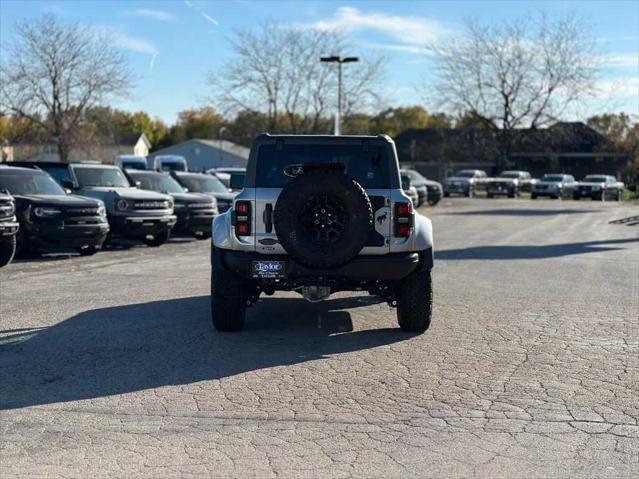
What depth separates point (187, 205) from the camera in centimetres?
2142

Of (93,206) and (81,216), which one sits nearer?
(81,216)

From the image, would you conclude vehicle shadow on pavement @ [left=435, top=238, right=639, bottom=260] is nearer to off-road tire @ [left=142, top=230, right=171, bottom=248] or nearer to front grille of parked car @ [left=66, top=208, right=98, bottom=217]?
off-road tire @ [left=142, top=230, right=171, bottom=248]

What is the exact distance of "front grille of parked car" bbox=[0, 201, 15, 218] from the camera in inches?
561

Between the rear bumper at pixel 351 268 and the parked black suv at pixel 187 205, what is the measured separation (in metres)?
13.0

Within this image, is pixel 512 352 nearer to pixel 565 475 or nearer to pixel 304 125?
pixel 565 475

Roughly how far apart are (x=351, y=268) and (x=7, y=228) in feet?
26.3

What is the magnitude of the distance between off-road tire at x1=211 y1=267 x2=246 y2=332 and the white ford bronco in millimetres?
10

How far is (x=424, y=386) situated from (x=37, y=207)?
11154 mm

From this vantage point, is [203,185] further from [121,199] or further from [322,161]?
[322,161]

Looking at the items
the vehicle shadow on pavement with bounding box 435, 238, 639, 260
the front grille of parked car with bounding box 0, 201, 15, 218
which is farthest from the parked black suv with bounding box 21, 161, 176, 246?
the vehicle shadow on pavement with bounding box 435, 238, 639, 260

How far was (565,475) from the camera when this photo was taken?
4.94 m

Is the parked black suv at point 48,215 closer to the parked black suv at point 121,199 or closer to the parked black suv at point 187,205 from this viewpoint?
the parked black suv at point 121,199

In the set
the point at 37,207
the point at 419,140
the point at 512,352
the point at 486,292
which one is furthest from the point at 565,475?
the point at 419,140

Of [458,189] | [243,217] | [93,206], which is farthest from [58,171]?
[458,189]
